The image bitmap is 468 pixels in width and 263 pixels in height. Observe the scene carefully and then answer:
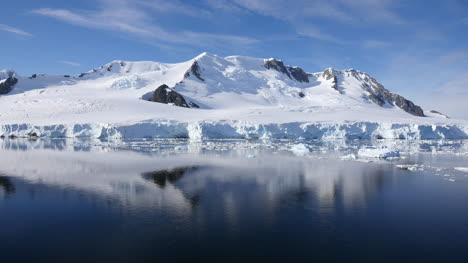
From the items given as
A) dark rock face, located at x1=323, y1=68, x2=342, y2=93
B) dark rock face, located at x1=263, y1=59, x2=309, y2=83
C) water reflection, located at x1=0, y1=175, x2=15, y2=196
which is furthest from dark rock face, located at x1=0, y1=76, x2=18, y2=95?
dark rock face, located at x1=323, y1=68, x2=342, y2=93

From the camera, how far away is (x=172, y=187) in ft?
42.1

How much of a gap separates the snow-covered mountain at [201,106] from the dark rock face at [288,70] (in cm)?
45

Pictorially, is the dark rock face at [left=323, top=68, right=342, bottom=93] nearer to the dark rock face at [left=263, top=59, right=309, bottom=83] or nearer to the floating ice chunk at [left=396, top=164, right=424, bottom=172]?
the dark rock face at [left=263, top=59, right=309, bottom=83]

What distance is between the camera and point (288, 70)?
10388cm

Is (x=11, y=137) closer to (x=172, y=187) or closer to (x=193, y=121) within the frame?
(x=193, y=121)

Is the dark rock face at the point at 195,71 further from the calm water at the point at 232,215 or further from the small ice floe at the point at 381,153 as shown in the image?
the calm water at the point at 232,215

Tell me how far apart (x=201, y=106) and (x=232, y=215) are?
5807 cm

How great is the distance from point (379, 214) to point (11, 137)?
48086 mm

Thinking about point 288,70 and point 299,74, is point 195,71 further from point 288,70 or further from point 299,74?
point 299,74

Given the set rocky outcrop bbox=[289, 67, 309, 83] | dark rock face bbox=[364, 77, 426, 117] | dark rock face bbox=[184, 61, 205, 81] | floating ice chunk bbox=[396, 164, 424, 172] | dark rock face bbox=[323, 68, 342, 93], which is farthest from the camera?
rocky outcrop bbox=[289, 67, 309, 83]

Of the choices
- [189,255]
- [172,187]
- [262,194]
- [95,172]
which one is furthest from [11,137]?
[189,255]

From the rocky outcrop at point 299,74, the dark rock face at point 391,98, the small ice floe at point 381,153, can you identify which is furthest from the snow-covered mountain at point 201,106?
the small ice floe at point 381,153

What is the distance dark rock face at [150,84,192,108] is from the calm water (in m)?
47.5

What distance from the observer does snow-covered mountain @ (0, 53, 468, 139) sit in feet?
146
